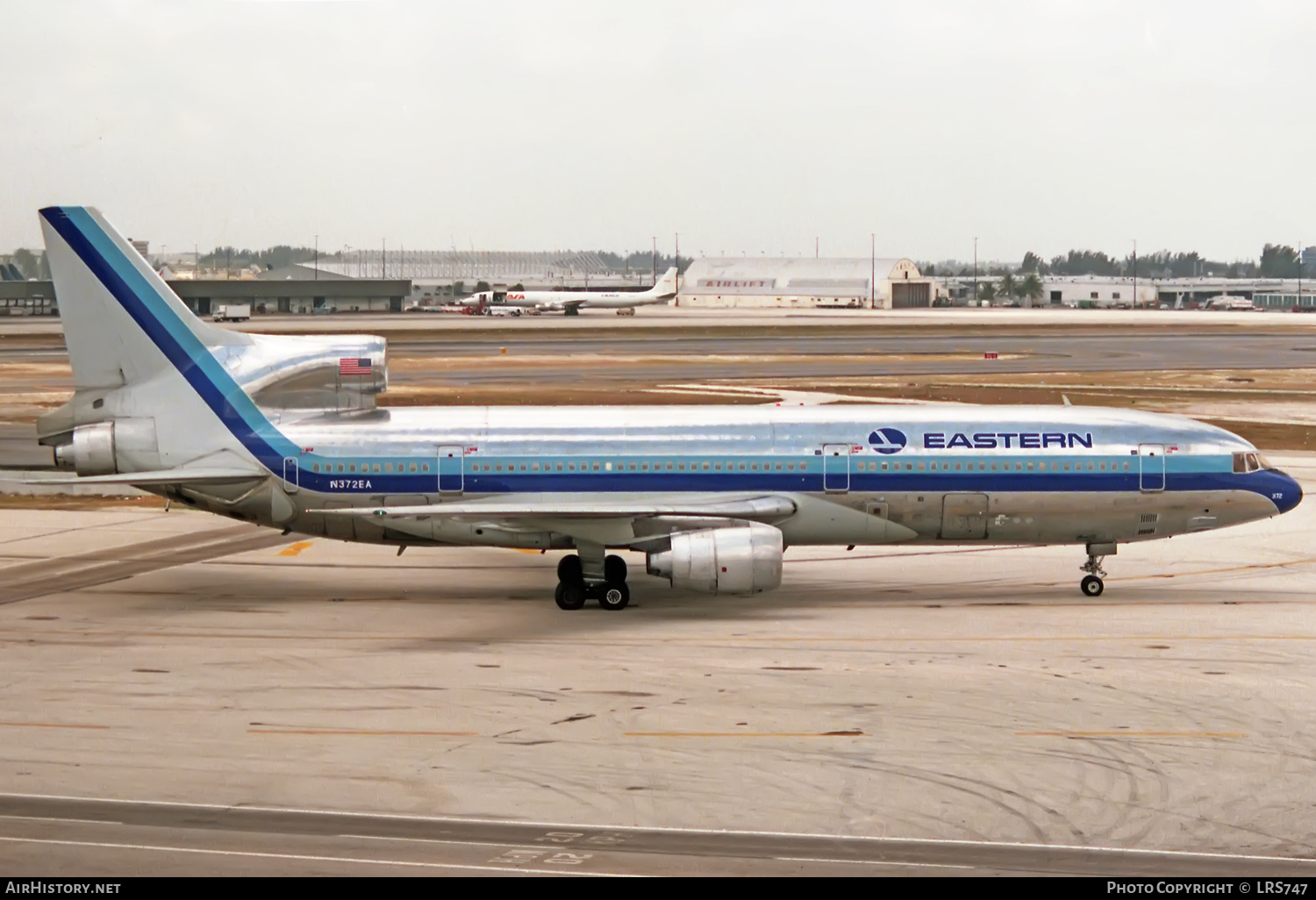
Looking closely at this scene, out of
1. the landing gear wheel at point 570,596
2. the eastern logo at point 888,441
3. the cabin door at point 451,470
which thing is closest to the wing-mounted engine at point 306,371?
the cabin door at point 451,470

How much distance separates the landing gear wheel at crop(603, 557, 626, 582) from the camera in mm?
35344

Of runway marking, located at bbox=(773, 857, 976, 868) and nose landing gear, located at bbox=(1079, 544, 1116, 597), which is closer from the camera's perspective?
runway marking, located at bbox=(773, 857, 976, 868)

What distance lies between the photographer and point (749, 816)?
20.9 m

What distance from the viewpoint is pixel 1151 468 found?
3656cm

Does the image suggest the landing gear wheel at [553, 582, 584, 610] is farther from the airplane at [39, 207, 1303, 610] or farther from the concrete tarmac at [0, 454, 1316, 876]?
the concrete tarmac at [0, 454, 1316, 876]

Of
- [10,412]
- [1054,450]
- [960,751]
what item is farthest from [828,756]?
[10,412]

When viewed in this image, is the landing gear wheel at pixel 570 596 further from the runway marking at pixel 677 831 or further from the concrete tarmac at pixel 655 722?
the runway marking at pixel 677 831

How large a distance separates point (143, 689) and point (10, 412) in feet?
182

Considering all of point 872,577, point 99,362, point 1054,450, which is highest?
point 99,362

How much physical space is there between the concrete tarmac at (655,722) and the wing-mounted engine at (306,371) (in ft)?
16.1

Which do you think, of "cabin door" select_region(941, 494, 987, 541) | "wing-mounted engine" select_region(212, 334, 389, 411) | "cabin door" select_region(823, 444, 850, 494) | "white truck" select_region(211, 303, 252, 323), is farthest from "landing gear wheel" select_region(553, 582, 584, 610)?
"white truck" select_region(211, 303, 252, 323)

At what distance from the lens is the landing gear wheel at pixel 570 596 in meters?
35.3
